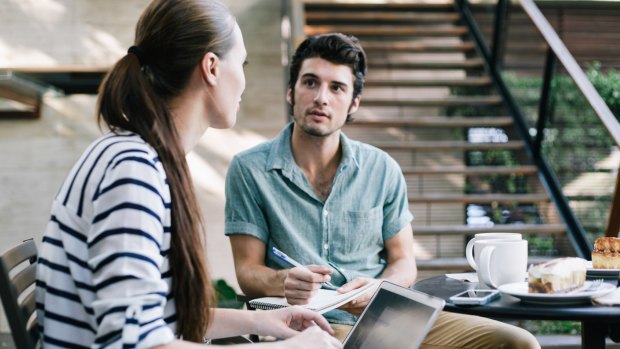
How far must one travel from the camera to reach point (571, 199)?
4539mm

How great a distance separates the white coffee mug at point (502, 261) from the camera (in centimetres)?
164

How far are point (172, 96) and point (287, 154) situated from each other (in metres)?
1.15

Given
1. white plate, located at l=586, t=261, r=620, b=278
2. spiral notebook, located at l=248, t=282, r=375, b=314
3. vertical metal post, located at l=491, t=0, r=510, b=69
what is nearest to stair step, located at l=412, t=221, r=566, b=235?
vertical metal post, located at l=491, t=0, r=510, b=69

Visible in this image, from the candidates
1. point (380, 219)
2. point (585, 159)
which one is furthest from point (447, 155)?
point (380, 219)

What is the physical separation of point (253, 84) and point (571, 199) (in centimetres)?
243

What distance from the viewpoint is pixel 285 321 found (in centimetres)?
148

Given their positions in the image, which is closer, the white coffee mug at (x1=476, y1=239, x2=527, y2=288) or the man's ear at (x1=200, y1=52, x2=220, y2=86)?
the man's ear at (x1=200, y1=52, x2=220, y2=86)

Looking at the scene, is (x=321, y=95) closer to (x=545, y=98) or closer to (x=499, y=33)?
(x=545, y=98)

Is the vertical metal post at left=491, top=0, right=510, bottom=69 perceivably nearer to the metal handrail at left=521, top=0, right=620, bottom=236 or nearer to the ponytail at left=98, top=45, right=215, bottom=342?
the metal handrail at left=521, top=0, right=620, bottom=236

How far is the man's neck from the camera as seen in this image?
2.48m

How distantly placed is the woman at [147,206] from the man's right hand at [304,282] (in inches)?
19.2

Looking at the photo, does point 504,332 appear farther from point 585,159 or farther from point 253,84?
point 253,84

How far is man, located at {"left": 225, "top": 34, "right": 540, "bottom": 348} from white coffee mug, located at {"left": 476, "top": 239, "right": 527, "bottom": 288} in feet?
1.97

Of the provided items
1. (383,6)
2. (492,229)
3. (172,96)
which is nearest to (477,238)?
(172,96)
